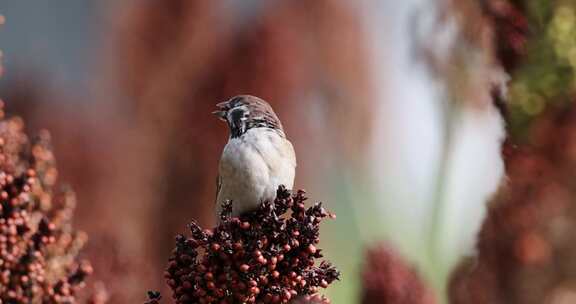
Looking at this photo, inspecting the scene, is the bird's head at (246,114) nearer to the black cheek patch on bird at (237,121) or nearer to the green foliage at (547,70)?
the black cheek patch on bird at (237,121)

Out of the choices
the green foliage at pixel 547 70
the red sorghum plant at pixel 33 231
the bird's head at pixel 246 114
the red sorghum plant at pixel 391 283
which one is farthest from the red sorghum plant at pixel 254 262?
the red sorghum plant at pixel 391 283

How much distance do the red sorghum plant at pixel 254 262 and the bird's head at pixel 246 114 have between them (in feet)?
1.49

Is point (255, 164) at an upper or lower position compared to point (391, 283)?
lower

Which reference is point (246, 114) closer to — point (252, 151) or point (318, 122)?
point (252, 151)

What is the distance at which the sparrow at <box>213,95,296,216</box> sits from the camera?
2.72m

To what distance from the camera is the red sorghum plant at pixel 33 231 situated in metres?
2.21

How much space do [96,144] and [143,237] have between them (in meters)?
1.27

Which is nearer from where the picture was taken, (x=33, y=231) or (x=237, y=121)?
(x=33, y=231)

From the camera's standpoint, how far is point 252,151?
2732 mm

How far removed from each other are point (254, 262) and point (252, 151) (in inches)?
20.2

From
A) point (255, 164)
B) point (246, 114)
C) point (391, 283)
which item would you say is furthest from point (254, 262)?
point (391, 283)

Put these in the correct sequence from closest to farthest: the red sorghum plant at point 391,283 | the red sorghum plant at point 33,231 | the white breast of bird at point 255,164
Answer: the red sorghum plant at point 33,231, the white breast of bird at point 255,164, the red sorghum plant at point 391,283

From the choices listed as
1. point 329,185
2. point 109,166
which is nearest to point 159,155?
point 109,166

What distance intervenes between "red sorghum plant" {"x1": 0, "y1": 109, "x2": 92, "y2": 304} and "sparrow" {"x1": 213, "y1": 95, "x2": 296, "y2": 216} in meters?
0.56
